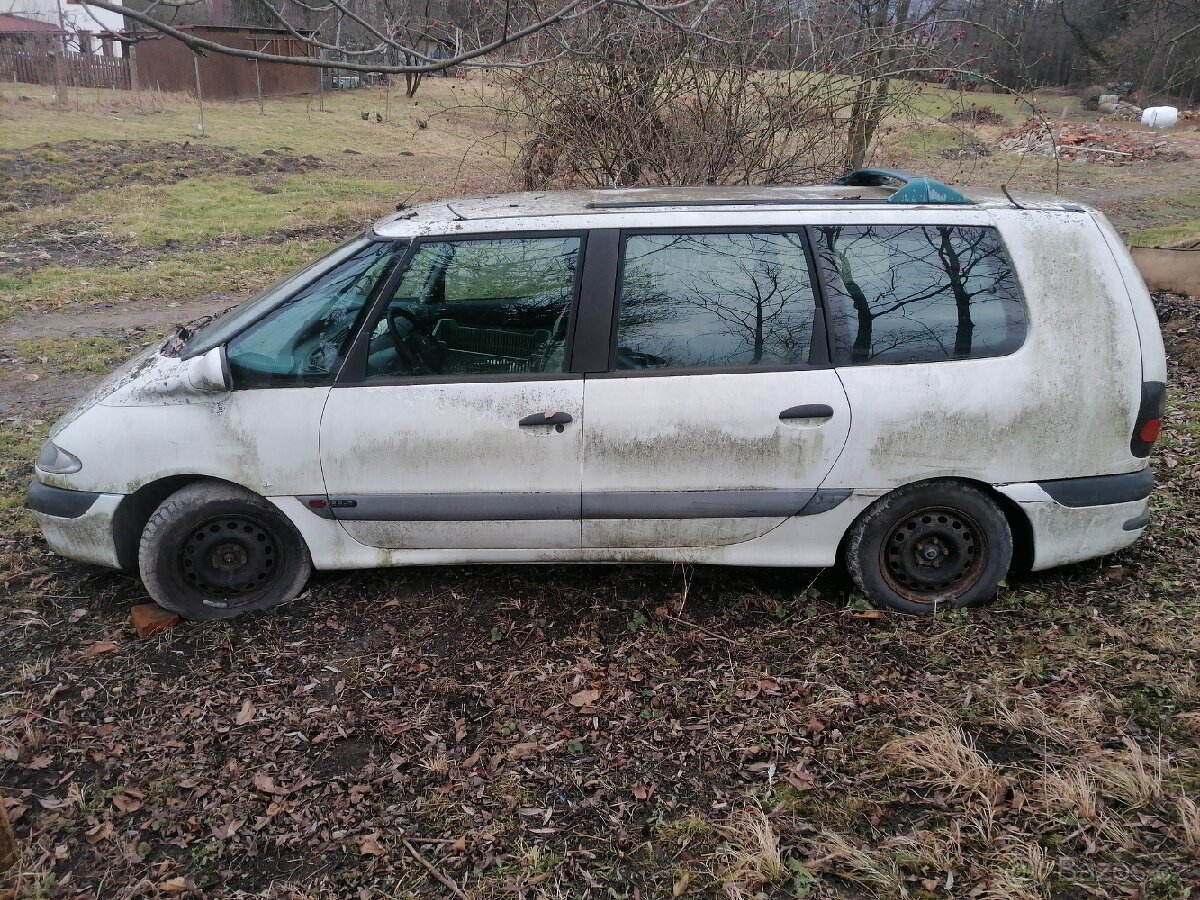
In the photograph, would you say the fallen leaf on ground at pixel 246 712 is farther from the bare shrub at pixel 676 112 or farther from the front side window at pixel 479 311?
the bare shrub at pixel 676 112

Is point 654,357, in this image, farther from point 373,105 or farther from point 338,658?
point 373,105

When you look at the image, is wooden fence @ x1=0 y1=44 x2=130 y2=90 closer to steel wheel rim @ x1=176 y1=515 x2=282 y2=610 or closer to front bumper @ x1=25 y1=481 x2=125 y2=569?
front bumper @ x1=25 y1=481 x2=125 y2=569

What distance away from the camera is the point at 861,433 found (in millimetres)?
Answer: 3605

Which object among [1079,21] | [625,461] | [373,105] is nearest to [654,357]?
[625,461]

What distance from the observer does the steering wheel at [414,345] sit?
12.2 feet

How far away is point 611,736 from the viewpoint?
3174mm

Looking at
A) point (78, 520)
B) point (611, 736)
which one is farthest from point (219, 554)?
point (611, 736)

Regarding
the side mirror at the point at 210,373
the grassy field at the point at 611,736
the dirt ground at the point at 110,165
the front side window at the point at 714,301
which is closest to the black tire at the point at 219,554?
the grassy field at the point at 611,736

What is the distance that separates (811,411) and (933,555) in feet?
2.78

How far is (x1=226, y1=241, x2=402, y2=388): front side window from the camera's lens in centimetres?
371

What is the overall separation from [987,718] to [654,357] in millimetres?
1782

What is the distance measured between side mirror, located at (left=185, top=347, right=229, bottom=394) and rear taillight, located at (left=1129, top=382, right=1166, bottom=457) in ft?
12.0

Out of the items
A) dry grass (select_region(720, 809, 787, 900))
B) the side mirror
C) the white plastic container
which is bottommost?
dry grass (select_region(720, 809, 787, 900))

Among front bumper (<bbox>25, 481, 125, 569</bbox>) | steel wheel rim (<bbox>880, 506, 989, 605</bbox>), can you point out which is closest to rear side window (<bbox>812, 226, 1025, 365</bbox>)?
steel wheel rim (<bbox>880, 506, 989, 605</bbox>)
